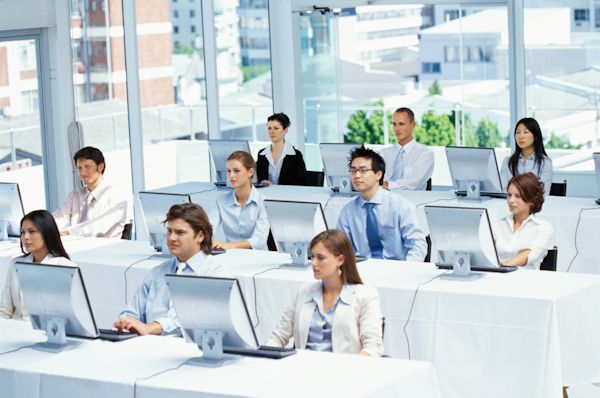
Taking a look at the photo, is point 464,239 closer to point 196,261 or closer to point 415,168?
point 196,261

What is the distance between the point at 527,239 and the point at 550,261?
0.54ft

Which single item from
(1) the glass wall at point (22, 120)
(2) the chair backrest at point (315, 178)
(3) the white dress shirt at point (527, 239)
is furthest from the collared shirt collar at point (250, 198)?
(1) the glass wall at point (22, 120)

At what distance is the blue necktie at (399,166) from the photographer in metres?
9.41

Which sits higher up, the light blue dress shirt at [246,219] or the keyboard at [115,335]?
the light blue dress shirt at [246,219]

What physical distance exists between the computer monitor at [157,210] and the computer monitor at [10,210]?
3.41ft

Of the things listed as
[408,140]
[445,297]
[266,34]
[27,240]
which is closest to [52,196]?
[266,34]

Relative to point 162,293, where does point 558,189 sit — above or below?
above

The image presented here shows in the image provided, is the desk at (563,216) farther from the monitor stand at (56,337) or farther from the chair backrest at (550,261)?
the monitor stand at (56,337)

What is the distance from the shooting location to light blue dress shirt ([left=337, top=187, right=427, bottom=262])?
6859 mm

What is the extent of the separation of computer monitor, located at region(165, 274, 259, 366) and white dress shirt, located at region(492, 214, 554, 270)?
2.15m

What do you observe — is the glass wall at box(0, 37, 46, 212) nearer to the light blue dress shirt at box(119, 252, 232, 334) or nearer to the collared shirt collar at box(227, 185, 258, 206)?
the collared shirt collar at box(227, 185, 258, 206)

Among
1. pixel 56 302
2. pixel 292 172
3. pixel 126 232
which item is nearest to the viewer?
pixel 56 302

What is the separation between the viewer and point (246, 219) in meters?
7.59

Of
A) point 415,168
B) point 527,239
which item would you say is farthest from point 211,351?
point 415,168
